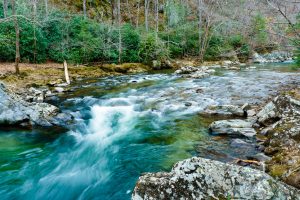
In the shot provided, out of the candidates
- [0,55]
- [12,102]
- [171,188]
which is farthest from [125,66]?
[171,188]

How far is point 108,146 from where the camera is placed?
24.5 feet

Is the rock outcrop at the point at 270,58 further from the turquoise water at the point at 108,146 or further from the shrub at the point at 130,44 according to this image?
the turquoise water at the point at 108,146

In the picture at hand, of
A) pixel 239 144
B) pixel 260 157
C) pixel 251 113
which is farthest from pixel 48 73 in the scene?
pixel 260 157

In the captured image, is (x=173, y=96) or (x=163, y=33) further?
(x=163, y=33)

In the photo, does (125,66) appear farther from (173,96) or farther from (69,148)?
(69,148)

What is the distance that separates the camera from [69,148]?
735 centimetres

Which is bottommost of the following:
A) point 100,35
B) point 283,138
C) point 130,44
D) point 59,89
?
point 283,138

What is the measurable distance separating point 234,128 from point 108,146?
3.43 m

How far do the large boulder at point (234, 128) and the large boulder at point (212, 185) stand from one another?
141 inches

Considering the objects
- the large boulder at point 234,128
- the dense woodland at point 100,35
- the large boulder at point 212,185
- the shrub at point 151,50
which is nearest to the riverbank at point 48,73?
the dense woodland at point 100,35

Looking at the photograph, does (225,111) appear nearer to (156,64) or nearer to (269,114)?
(269,114)

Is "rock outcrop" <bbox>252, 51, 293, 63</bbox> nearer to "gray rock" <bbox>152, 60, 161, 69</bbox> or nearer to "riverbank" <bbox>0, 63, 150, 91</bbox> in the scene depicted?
"gray rock" <bbox>152, 60, 161, 69</bbox>

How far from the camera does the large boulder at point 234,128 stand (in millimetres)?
7078

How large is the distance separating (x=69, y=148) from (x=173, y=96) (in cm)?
629
